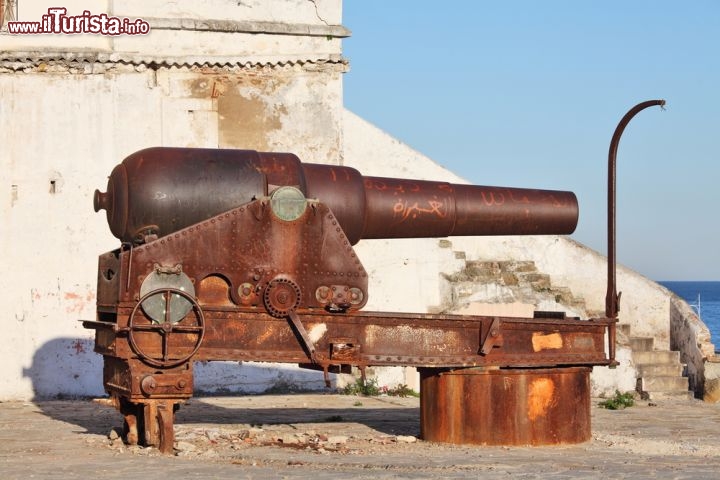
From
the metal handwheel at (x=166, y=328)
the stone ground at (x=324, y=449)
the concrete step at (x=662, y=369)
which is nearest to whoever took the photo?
the stone ground at (x=324, y=449)

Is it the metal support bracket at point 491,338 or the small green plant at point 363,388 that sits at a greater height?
the metal support bracket at point 491,338

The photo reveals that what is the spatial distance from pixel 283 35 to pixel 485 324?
692cm

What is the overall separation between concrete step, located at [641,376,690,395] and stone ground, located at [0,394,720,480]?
1968mm

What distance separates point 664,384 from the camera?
15.9m

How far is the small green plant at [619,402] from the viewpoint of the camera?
14258 millimetres

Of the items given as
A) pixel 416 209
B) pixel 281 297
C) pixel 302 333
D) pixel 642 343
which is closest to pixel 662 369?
pixel 642 343

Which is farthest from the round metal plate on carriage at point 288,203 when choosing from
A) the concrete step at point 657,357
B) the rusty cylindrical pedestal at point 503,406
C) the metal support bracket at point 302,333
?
the concrete step at point 657,357

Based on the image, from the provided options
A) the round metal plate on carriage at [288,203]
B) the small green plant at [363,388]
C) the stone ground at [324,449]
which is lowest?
the stone ground at [324,449]

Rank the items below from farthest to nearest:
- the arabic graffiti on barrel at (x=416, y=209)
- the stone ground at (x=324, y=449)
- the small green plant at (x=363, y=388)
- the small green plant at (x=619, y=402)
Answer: the small green plant at (x=363, y=388), the small green plant at (x=619, y=402), the arabic graffiti on barrel at (x=416, y=209), the stone ground at (x=324, y=449)

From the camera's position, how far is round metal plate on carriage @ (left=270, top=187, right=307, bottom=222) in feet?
30.9

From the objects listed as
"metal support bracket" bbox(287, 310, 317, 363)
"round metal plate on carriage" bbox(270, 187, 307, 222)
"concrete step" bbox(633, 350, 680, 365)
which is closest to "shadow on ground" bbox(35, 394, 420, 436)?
"metal support bracket" bbox(287, 310, 317, 363)

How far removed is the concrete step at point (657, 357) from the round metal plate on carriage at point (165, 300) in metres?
8.76

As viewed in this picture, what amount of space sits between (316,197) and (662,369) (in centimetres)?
790

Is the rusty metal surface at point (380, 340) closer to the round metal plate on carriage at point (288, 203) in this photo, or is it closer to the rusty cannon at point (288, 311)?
the rusty cannon at point (288, 311)
